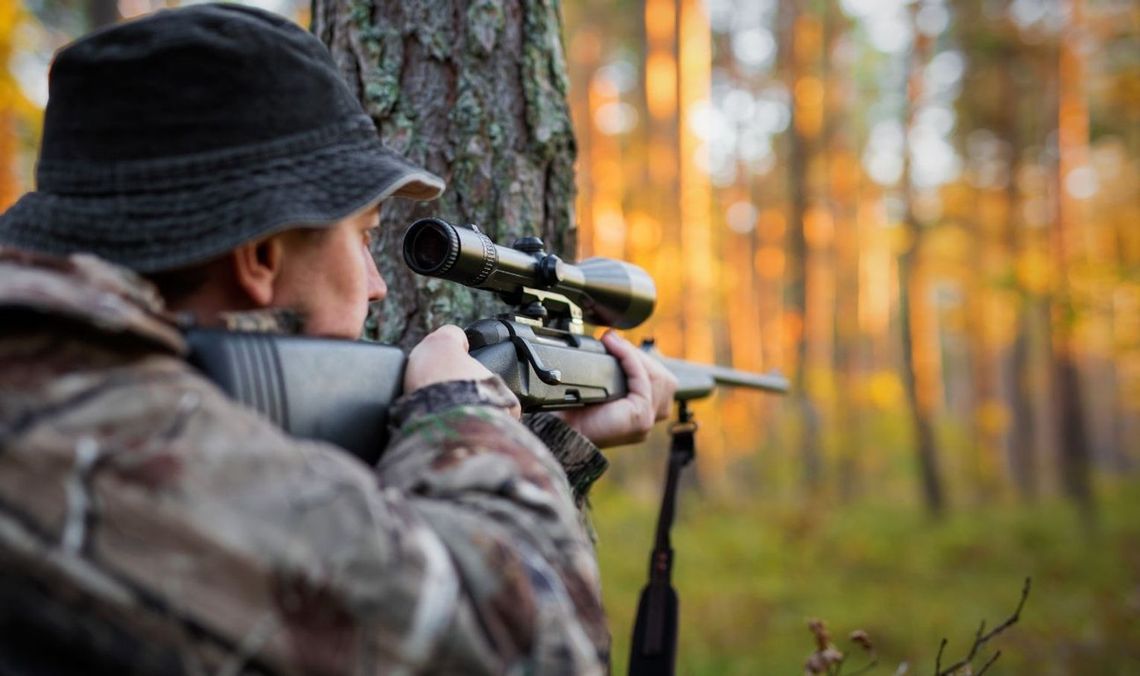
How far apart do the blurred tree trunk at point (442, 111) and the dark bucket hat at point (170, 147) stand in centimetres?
128

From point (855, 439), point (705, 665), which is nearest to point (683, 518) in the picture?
point (705, 665)

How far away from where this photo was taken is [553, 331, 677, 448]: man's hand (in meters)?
2.86

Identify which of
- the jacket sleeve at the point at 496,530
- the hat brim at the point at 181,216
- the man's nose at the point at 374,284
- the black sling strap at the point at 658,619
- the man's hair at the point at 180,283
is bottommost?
the black sling strap at the point at 658,619

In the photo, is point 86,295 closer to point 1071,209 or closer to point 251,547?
point 251,547

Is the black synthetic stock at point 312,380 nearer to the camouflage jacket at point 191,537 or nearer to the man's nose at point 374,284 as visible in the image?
the camouflage jacket at point 191,537

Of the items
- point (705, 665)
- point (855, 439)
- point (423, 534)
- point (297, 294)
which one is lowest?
point (855, 439)

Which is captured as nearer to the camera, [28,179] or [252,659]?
[252,659]

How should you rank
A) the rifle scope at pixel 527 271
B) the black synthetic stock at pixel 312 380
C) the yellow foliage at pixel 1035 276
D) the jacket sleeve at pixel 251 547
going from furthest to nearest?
the yellow foliage at pixel 1035 276 < the rifle scope at pixel 527 271 < the black synthetic stock at pixel 312 380 < the jacket sleeve at pixel 251 547

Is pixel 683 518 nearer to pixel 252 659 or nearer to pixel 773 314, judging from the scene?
pixel 252 659

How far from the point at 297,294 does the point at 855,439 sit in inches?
837

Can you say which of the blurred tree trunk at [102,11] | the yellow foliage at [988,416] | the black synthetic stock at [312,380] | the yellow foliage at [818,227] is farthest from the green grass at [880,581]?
the yellow foliage at [818,227]

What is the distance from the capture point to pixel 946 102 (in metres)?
22.3

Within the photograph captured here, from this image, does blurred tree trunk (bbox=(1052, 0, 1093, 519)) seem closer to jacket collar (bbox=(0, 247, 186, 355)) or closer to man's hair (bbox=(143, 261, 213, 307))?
man's hair (bbox=(143, 261, 213, 307))

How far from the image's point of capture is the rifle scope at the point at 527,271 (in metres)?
2.21
